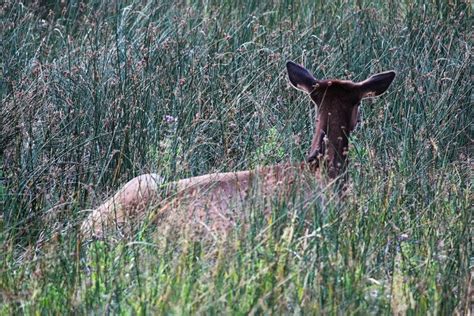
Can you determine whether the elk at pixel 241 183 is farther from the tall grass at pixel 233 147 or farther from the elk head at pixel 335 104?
the tall grass at pixel 233 147

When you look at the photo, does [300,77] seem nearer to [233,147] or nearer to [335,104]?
[335,104]

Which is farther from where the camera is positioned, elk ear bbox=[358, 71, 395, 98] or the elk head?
elk ear bbox=[358, 71, 395, 98]

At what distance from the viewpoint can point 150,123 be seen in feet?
24.5

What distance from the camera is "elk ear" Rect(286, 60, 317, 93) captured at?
6.95m

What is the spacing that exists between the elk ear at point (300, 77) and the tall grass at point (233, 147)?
10.2 inches

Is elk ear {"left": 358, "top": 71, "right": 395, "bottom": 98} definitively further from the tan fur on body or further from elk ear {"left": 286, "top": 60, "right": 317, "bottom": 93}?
the tan fur on body

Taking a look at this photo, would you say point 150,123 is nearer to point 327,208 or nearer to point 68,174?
point 68,174

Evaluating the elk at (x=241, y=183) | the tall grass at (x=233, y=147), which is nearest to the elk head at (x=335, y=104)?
the elk at (x=241, y=183)

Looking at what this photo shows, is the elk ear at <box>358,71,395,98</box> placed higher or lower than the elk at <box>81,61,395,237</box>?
higher

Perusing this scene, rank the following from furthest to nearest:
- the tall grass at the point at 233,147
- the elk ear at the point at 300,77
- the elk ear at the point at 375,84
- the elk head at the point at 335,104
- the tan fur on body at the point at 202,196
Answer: the elk ear at the point at 300,77, the elk ear at the point at 375,84, the elk head at the point at 335,104, the tan fur on body at the point at 202,196, the tall grass at the point at 233,147

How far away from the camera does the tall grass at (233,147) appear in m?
4.46

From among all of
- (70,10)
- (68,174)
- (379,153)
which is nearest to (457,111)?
(379,153)

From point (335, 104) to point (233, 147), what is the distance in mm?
945

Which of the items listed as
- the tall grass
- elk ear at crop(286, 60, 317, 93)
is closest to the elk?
elk ear at crop(286, 60, 317, 93)
